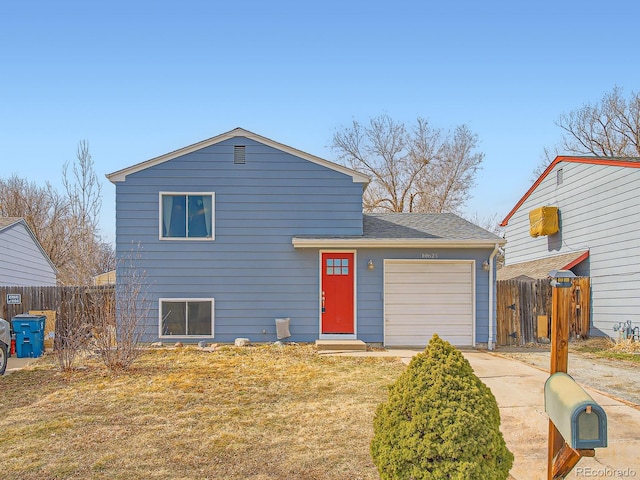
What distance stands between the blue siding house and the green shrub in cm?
817

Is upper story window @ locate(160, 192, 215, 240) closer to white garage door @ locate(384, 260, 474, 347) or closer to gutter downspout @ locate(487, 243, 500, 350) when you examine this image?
white garage door @ locate(384, 260, 474, 347)

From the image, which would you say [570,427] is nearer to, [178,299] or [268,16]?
[178,299]

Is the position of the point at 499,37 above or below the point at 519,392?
above

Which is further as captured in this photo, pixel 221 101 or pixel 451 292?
pixel 221 101

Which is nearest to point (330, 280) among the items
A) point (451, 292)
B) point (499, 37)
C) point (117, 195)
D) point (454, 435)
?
point (451, 292)

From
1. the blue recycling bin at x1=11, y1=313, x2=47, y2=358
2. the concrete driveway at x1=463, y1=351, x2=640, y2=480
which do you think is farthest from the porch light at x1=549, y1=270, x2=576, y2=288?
the blue recycling bin at x1=11, y1=313, x2=47, y2=358

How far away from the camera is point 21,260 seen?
17531 mm

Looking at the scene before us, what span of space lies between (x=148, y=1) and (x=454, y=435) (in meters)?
10.6

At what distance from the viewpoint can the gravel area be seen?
7.09 meters

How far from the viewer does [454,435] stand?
9.16 ft

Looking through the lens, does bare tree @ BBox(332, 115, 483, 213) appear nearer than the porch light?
No

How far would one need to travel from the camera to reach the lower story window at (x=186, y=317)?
11.4 metres

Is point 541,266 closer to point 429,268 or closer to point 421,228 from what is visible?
point 421,228

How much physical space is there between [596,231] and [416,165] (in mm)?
15764
